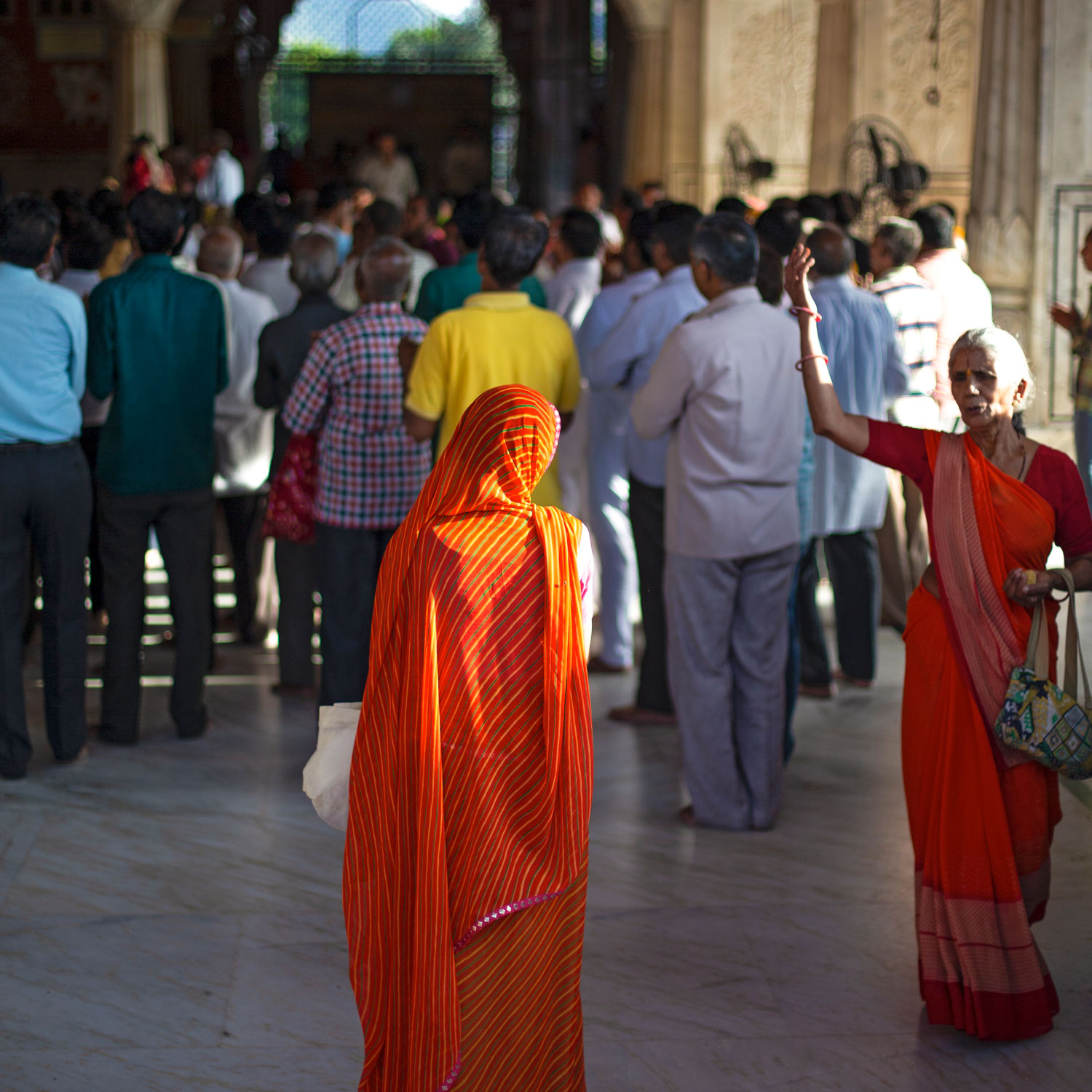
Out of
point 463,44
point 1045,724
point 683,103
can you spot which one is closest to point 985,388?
point 1045,724

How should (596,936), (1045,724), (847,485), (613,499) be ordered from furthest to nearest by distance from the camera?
(613,499), (847,485), (596,936), (1045,724)

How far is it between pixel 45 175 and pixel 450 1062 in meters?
20.4

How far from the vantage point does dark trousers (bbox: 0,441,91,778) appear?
16.4ft

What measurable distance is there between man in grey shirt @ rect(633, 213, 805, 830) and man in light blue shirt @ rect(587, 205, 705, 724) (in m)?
0.87

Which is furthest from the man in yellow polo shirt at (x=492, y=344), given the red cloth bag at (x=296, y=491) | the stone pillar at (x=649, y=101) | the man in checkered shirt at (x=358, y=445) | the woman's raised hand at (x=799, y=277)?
the stone pillar at (x=649, y=101)

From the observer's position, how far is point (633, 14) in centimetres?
1694

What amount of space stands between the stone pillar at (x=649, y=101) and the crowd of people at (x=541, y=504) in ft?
28.9

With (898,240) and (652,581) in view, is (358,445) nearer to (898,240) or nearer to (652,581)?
(652,581)

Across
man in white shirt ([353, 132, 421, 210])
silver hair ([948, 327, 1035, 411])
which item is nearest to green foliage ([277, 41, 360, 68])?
man in white shirt ([353, 132, 421, 210])

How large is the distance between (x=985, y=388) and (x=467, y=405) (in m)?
1.89

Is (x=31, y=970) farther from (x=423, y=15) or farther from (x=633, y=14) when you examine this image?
(x=423, y=15)

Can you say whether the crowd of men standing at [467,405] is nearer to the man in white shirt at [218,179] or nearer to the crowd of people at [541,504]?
the crowd of people at [541,504]

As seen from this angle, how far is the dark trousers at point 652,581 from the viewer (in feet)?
18.6

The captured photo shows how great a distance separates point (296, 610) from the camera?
238 inches
